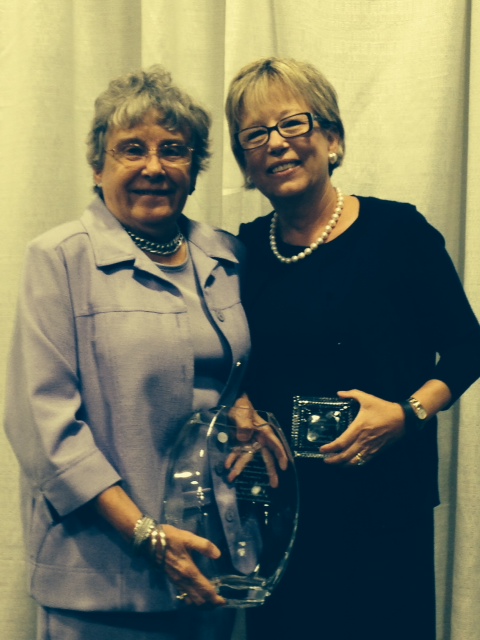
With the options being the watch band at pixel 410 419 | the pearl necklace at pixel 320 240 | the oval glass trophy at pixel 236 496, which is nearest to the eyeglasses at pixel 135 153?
the pearl necklace at pixel 320 240

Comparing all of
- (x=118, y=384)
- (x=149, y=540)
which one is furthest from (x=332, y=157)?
(x=149, y=540)

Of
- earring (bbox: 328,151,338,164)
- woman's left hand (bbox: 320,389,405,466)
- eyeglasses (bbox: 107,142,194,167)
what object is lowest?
woman's left hand (bbox: 320,389,405,466)

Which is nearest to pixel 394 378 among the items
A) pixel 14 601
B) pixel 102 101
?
pixel 102 101

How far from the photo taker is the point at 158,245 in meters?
1.43

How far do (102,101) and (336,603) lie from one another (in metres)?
0.89

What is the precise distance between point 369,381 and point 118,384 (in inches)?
16.4

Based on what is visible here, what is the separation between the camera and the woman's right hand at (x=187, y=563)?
1253 mm

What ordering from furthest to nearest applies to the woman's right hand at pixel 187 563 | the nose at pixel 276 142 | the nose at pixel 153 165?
the nose at pixel 276 142, the nose at pixel 153 165, the woman's right hand at pixel 187 563

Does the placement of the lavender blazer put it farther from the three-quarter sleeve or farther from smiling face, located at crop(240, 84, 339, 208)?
smiling face, located at crop(240, 84, 339, 208)

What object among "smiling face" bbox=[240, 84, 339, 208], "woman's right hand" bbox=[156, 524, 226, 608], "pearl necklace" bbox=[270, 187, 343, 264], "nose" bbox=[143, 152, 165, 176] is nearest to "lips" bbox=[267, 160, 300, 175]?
"smiling face" bbox=[240, 84, 339, 208]

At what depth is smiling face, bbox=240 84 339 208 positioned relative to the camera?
1.49m

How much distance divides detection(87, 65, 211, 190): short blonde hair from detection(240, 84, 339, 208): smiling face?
12 centimetres

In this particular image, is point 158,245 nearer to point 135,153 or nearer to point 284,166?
point 135,153

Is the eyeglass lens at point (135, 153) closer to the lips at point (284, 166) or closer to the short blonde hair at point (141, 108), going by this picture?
the short blonde hair at point (141, 108)
